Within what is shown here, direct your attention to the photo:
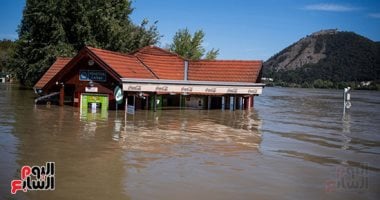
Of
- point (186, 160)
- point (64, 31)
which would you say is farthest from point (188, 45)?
point (186, 160)

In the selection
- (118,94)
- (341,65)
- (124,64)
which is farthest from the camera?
(341,65)

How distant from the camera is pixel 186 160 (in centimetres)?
1309

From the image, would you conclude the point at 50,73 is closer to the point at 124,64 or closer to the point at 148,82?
the point at 124,64

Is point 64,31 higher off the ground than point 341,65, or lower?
lower

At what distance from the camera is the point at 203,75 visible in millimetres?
36375

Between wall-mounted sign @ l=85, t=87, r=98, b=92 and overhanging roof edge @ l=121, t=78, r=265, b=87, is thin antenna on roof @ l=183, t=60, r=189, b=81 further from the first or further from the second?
→ wall-mounted sign @ l=85, t=87, r=98, b=92

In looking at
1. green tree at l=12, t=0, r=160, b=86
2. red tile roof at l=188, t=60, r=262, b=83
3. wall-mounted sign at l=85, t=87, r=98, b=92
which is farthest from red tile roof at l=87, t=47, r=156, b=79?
green tree at l=12, t=0, r=160, b=86

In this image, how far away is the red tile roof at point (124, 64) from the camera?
94.1 ft

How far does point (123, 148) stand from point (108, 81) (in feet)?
49.8

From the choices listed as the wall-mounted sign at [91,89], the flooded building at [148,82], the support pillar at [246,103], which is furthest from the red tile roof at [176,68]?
the wall-mounted sign at [91,89]

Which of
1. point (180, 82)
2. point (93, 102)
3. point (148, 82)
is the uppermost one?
point (180, 82)

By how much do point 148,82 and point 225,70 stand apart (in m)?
9.65

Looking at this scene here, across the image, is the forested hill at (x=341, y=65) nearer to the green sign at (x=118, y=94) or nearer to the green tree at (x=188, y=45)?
the green tree at (x=188, y=45)

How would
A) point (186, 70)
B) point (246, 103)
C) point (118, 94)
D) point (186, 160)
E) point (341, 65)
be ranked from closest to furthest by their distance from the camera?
point (186, 160), point (118, 94), point (246, 103), point (186, 70), point (341, 65)
